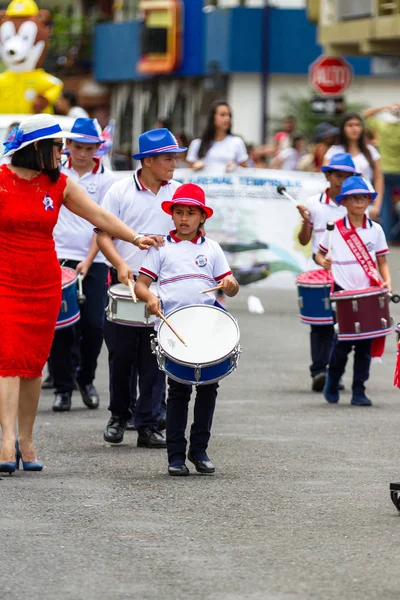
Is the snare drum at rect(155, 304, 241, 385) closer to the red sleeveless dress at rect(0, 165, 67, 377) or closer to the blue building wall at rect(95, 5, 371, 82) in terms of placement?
the red sleeveless dress at rect(0, 165, 67, 377)

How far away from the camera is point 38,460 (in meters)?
9.36

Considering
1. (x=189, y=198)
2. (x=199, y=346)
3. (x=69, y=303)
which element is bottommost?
(x=69, y=303)

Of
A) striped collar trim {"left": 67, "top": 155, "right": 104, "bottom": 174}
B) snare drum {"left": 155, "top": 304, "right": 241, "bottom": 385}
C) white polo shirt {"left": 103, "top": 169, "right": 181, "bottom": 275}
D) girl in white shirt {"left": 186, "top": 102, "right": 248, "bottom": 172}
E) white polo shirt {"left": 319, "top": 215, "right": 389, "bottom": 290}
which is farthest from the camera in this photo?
girl in white shirt {"left": 186, "top": 102, "right": 248, "bottom": 172}

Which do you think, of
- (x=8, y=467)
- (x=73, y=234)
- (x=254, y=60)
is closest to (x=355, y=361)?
(x=73, y=234)

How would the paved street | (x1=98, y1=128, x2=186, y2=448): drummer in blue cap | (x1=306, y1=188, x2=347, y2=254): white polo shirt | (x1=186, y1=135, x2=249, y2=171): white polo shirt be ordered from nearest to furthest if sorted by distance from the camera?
the paved street
(x1=98, y1=128, x2=186, y2=448): drummer in blue cap
(x1=306, y1=188, x2=347, y2=254): white polo shirt
(x1=186, y1=135, x2=249, y2=171): white polo shirt

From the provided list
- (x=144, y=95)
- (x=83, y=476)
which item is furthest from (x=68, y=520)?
(x=144, y=95)

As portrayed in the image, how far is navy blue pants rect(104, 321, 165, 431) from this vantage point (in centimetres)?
986

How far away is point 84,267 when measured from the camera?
11.5 metres

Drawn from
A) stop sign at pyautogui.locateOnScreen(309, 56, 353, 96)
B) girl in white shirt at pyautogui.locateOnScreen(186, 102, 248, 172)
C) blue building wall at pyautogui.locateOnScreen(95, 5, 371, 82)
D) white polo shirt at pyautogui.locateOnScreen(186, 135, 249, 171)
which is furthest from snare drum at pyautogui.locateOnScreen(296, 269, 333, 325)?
blue building wall at pyautogui.locateOnScreen(95, 5, 371, 82)

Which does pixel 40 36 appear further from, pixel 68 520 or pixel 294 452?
pixel 68 520

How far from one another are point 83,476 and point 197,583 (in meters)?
2.56

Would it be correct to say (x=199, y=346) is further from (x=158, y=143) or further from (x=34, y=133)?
(x=158, y=143)

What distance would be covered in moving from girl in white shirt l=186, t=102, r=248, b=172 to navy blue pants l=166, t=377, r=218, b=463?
961 centimetres

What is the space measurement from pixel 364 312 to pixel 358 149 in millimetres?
3723
